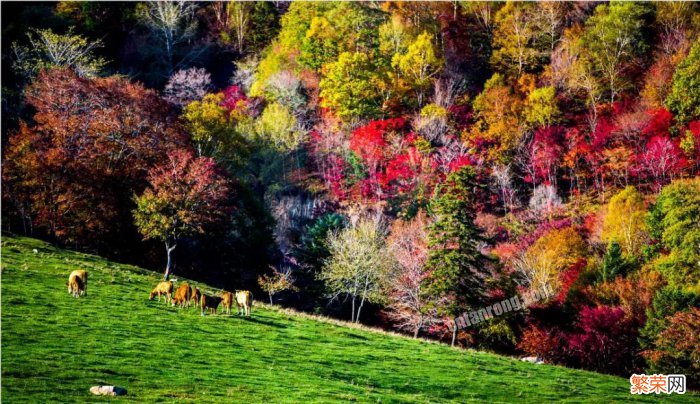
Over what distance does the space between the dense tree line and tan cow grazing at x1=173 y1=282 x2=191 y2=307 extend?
37.5ft

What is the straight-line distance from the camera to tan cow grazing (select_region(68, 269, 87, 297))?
3241 cm

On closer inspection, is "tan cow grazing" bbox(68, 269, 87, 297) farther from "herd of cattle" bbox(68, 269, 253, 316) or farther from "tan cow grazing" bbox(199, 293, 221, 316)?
"tan cow grazing" bbox(199, 293, 221, 316)

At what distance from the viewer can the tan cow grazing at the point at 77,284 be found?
32.4m

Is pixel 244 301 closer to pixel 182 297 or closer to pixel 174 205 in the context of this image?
pixel 182 297

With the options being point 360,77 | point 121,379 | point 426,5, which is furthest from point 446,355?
point 426,5

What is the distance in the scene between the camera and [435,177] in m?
78.9

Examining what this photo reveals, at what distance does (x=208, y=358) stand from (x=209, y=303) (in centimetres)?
768

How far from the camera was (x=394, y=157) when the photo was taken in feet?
276

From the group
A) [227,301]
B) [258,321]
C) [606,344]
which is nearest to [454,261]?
[606,344]

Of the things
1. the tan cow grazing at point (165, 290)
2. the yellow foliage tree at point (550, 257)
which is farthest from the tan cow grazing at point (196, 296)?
the yellow foliage tree at point (550, 257)

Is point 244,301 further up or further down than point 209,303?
further up

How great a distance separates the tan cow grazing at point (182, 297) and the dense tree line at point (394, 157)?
11.4m

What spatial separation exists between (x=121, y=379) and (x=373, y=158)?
6190 centimetres

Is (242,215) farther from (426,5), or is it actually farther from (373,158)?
(426,5)
